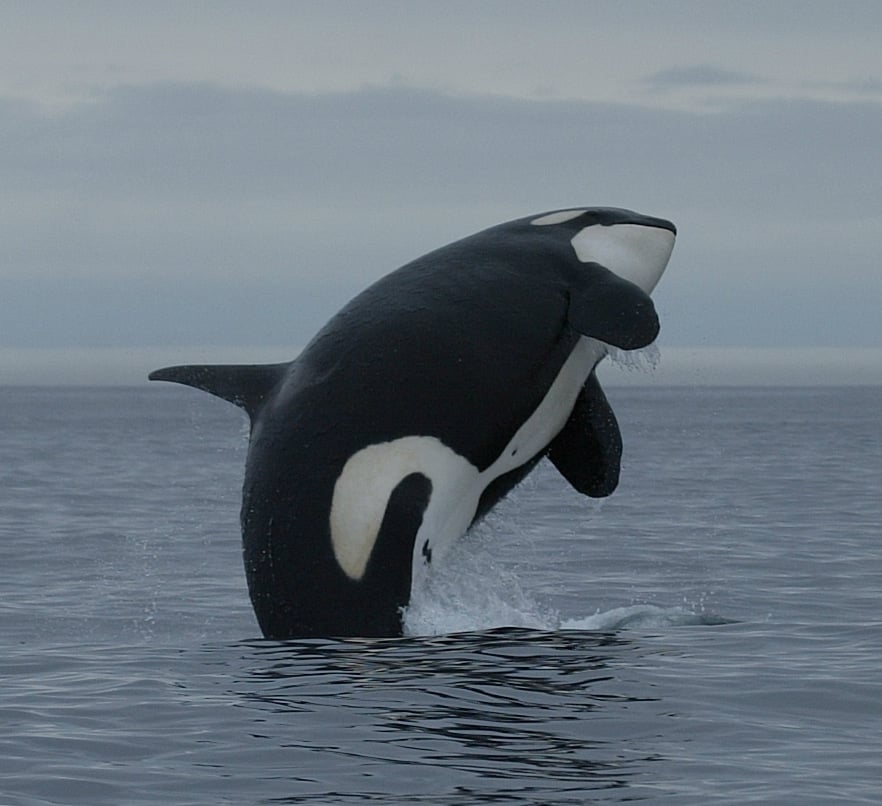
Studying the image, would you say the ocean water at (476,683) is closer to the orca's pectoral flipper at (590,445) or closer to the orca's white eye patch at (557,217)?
the orca's pectoral flipper at (590,445)

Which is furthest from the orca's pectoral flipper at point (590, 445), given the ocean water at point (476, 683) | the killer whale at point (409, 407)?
the ocean water at point (476, 683)

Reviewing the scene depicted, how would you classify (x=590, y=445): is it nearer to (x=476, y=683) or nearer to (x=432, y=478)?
(x=432, y=478)

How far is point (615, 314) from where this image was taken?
38.5 feet

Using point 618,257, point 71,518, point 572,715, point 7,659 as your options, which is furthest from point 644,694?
point 71,518

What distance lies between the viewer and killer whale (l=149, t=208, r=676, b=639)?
36.6 ft

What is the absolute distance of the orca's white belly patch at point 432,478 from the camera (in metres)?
11.1

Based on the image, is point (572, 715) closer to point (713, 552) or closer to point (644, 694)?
point (644, 694)

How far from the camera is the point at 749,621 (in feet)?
46.2

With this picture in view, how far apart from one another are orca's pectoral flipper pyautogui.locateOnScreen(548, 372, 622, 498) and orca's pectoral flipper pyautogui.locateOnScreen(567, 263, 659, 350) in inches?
46.2

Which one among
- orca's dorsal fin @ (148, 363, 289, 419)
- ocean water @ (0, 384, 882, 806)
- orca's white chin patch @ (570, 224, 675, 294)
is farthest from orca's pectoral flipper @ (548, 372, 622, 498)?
orca's dorsal fin @ (148, 363, 289, 419)

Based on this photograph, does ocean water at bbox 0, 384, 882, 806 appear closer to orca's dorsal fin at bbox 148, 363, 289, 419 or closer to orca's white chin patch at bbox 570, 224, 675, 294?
orca's dorsal fin at bbox 148, 363, 289, 419

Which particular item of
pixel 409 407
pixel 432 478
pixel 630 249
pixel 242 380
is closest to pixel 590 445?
pixel 630 249

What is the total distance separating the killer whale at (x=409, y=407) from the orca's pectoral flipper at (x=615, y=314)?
1cm

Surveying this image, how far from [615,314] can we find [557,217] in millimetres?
1420
